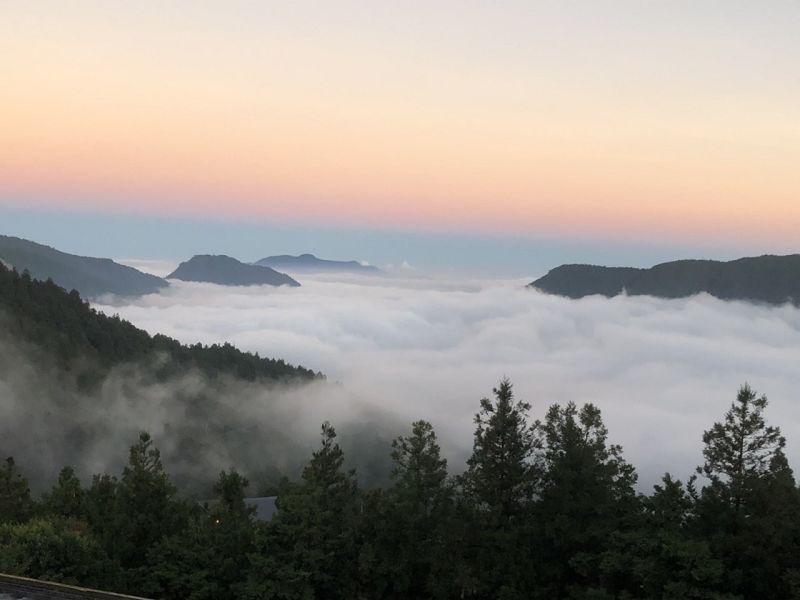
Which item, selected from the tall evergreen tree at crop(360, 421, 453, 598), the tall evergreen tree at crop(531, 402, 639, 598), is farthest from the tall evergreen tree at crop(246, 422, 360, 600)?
the tall evergreen tree at crop(531, 402, 639, 598)

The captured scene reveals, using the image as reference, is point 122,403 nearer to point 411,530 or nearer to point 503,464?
point 411,530

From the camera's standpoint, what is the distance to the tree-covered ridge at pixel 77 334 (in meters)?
149

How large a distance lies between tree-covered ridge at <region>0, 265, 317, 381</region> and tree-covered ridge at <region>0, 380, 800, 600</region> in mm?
128164

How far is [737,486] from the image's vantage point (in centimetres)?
2878

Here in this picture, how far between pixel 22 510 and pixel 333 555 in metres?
19.7

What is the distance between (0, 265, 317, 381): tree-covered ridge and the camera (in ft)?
490

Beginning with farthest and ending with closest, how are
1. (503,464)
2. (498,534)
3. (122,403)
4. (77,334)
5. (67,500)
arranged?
(77,334) → (122,403) → (67,500) → (503,464) → (498,534)

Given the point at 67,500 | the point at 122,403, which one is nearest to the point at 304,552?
the point at 67,500

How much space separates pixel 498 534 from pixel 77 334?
147m

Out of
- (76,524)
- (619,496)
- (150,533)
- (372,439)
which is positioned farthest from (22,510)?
(372,439)

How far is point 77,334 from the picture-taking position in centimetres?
15738

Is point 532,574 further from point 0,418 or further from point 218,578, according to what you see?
point 0,418

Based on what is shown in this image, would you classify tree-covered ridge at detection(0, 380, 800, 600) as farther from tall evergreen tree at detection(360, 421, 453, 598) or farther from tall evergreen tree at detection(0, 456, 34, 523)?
tall evergreen tree at detection(0, 456, 34, 523)

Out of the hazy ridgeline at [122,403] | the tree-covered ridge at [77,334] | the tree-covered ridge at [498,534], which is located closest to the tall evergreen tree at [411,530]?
the tree-covered ridge at [498,534]
